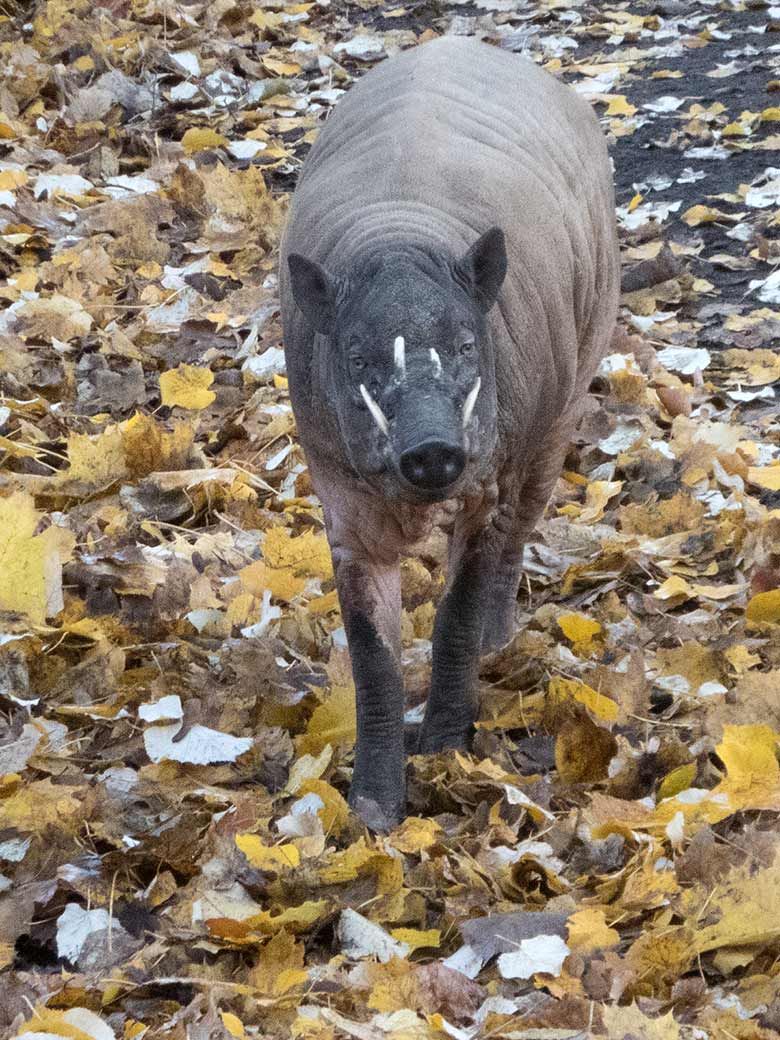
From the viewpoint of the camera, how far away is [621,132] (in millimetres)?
8906

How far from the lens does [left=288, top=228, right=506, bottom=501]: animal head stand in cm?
332

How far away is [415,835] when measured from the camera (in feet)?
12.3

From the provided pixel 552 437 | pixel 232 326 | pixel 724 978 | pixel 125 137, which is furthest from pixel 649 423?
pixel 125 137

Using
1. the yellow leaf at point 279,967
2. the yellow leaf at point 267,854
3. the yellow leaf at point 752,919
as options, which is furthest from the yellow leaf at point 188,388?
the yellow leaf at point 752,919

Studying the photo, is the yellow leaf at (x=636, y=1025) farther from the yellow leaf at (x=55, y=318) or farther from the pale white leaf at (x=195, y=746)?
the yellow leaf at (x=55, y=318)

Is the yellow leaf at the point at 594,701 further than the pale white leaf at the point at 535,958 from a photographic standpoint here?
Yes

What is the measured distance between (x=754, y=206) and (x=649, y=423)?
2236 mm

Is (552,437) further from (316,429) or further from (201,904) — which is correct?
(201,904)

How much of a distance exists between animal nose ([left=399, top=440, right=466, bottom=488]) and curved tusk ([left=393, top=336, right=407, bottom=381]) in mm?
202

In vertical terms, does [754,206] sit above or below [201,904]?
A: below

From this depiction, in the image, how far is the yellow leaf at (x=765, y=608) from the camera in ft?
14.8

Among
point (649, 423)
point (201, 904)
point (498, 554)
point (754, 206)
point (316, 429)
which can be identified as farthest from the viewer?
point (754, 206)

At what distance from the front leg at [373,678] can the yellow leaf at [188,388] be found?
2.05 meters

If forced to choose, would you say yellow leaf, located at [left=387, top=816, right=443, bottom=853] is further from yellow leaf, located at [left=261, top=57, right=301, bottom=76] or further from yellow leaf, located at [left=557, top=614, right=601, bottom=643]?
yellow leaf, located at [left=261, top=57, right=301, bottom=76]
